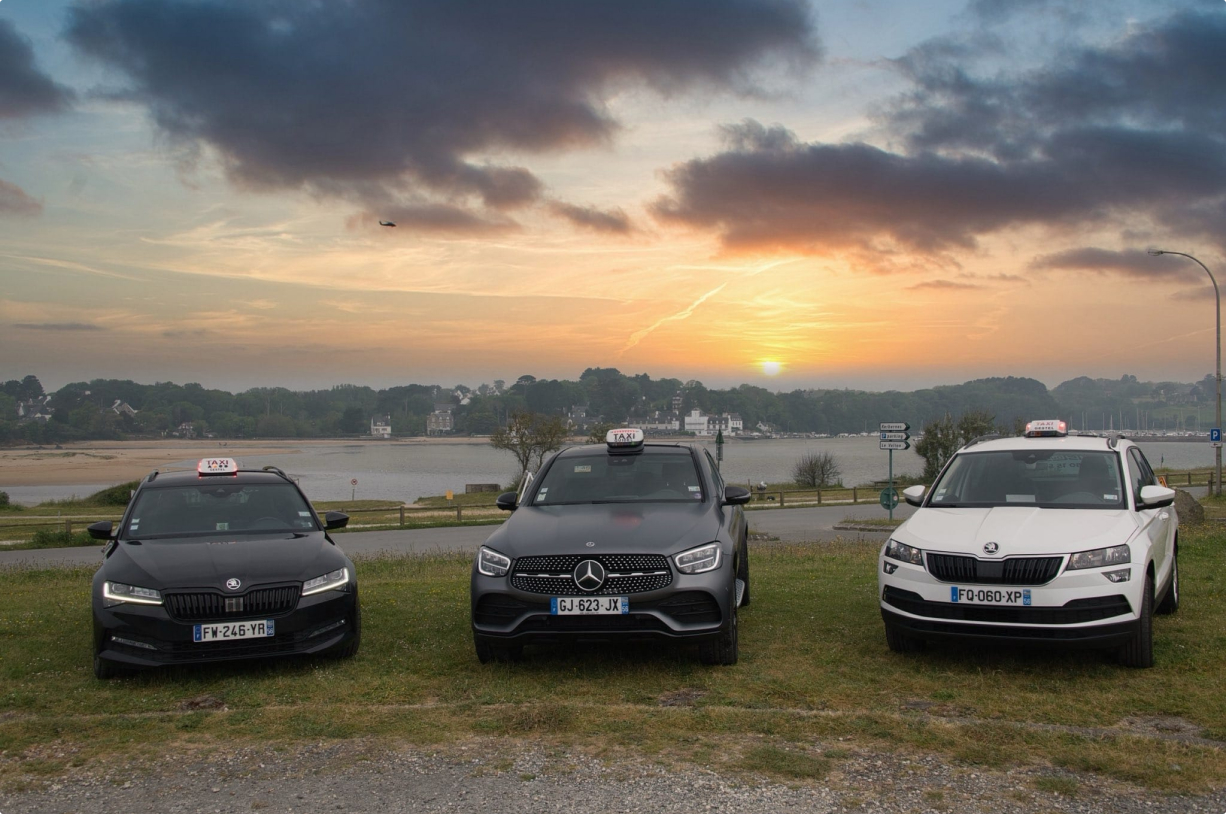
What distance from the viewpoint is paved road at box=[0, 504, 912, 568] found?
2350 centimetres

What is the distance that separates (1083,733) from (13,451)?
170m

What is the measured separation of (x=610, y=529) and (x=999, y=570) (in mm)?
2758

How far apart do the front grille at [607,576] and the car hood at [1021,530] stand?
1.95 m

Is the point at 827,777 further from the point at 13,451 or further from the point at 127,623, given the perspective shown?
the point at 13,451

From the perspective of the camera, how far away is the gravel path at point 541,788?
4496 millimetres

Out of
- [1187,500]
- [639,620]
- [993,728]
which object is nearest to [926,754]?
[993,728]

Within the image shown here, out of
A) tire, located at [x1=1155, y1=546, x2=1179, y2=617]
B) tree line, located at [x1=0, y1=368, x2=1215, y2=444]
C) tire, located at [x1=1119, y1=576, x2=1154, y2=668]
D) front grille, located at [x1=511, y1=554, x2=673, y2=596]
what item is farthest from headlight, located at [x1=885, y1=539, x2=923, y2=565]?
tree line, located at [x1=0, y1=368, x2=1215, y2=444]

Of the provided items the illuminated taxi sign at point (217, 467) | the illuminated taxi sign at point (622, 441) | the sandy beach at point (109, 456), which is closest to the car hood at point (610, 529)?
the illuminated taxi sign at point (622, 441)

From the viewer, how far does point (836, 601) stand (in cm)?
1038

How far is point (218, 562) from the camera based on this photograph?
284 inches

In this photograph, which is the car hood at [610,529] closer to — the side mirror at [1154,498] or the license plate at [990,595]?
the license plate at [990,595]

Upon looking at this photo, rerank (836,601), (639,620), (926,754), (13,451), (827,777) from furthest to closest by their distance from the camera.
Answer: (13,451) → (836,601) → (639,620) → (926,754) → (827,777)

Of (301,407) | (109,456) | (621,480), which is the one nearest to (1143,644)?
(621,480)

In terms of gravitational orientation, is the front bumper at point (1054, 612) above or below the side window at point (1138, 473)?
below
